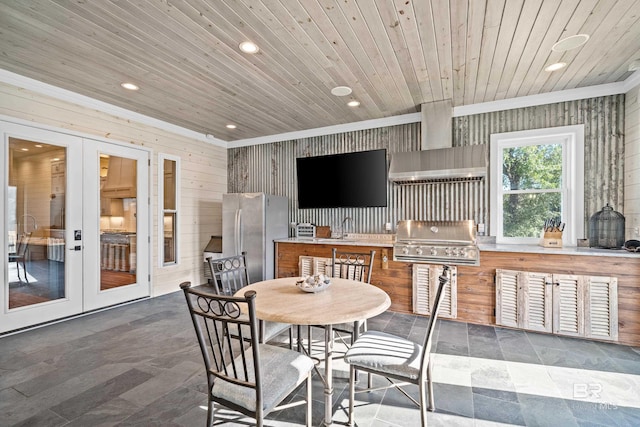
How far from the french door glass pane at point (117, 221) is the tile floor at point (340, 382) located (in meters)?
0.91

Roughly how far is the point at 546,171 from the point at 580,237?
0.90 meters

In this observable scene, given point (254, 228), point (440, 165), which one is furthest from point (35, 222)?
point (440, 165)

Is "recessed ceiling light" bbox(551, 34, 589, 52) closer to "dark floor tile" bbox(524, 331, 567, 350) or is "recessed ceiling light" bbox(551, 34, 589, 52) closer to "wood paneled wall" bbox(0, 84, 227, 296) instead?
Result: "dark floor tile" bbox(524, 331, 567, 350)

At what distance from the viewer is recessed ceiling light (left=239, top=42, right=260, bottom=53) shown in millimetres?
2559

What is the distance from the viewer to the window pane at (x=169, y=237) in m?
4.75

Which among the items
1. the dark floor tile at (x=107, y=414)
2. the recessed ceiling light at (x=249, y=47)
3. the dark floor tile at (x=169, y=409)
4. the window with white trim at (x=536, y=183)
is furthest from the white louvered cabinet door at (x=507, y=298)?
the dark floor tile at (x=107, y=414)

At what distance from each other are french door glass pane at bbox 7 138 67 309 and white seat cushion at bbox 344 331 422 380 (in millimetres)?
3727

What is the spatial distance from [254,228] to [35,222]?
2584 millimetres

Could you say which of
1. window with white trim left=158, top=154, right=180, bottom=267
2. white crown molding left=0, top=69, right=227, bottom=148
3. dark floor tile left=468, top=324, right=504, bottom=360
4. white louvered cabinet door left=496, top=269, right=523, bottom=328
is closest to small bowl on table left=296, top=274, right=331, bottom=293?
dark floor tile left=468, top=324, right=504, bottom=360

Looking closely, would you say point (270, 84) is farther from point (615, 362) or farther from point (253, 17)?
point (615, 362)

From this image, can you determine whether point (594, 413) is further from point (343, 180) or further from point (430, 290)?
point (343, 180)

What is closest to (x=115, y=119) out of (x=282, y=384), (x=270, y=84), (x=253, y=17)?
(x=270, y=84)

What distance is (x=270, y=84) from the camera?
3361 mm

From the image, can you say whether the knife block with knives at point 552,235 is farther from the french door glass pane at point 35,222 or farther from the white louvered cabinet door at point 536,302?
the french door glass pane at point 35,222
